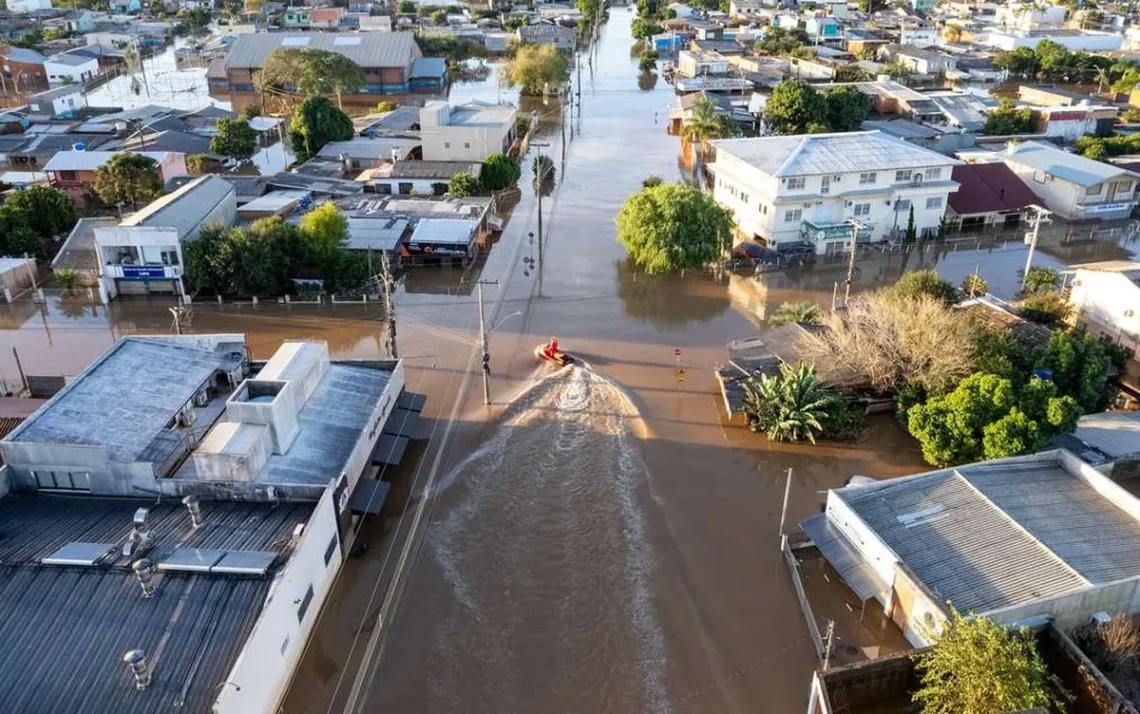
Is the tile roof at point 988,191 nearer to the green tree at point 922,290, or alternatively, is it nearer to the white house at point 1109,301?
the white house at point 1109,301

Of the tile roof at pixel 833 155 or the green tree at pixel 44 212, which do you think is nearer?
the green tree at pixel 44 212

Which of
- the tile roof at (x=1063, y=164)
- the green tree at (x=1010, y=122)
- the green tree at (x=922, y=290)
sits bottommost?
the green tree at (x=922, y=290)

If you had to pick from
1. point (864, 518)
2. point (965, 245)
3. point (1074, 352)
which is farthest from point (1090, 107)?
point (864, 518)

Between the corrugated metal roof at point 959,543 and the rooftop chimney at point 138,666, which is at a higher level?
the rooftop chimney at point 138,666

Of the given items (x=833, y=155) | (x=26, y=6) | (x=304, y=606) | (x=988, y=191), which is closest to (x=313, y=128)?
(x=833, y=155)

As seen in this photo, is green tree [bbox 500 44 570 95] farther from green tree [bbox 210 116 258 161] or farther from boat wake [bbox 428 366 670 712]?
boat wake [bbox 428 366 670 712]

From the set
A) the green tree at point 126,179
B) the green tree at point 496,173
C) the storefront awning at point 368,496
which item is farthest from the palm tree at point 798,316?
the green tree at point 126,179
